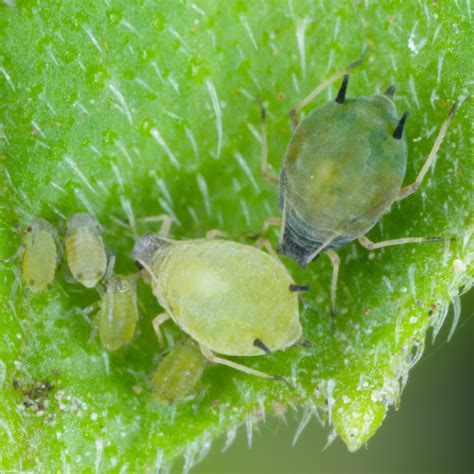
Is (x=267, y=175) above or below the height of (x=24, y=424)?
above

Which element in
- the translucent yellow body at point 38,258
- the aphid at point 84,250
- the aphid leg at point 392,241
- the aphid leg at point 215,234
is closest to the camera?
the aphid leg at point 392,241

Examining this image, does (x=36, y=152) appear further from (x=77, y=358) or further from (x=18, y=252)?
(x=77, y=358)

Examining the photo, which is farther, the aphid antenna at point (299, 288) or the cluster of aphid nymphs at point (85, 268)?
the cluster of aphid nymphs at point (85, 268)

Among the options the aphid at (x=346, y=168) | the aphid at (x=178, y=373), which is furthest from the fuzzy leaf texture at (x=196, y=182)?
the aphid at (x=346, y=168)

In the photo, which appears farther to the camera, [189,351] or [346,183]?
[189,351]

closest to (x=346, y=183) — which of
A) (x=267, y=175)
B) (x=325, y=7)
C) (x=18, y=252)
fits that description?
(x=267, y=175)

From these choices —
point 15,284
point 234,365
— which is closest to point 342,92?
point 234,365

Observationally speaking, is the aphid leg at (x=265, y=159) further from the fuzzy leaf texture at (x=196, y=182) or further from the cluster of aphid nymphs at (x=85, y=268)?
the cluster of aphid nymphs at (x=85, y=268)

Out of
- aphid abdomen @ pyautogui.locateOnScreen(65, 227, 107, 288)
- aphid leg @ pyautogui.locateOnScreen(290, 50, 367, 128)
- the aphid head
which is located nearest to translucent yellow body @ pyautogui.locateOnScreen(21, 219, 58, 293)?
aphid abdomen @ pyautogui.locateOnScreen(65, 227, 107, 288)
